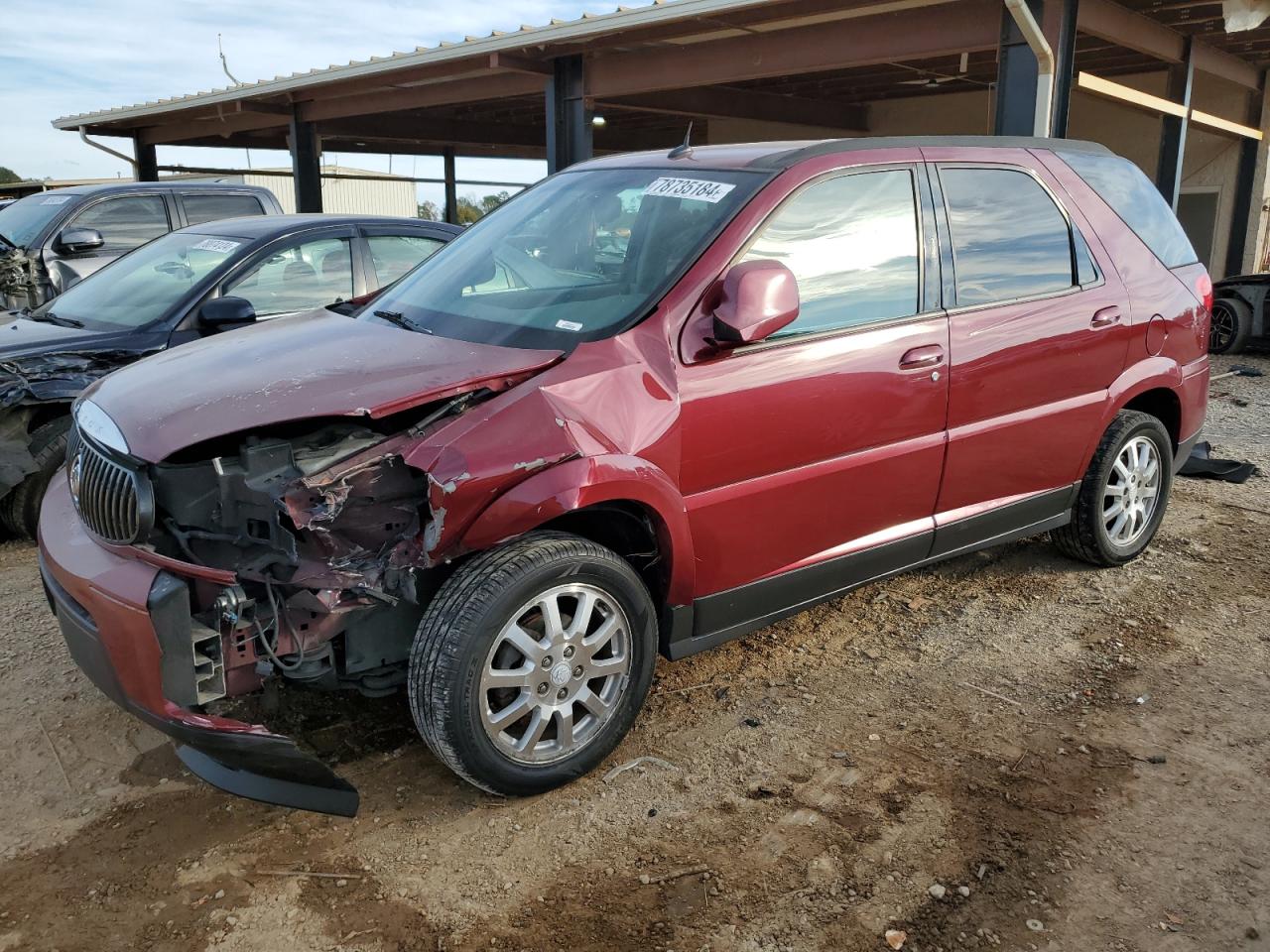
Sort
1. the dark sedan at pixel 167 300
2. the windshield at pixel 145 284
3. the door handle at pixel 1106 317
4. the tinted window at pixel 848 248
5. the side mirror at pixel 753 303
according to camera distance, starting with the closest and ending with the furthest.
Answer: the side mirror at pixel 753 303 → the tinted window at pixel 848 248 → the door handle at pixel 1106 317 → the dark sedan at pixel 167 300 → the windshield at pixel 145 284

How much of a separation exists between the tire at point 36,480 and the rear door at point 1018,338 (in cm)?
418

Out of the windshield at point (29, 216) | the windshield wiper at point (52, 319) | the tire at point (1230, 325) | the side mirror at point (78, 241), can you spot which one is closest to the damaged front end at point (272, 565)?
the windshield wiper at point (52, 319)

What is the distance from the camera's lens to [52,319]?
5711 millimetres

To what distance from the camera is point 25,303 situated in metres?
7.98

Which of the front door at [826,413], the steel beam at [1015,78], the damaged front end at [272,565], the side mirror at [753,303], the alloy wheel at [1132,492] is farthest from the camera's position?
the steel beam at [1015,78]

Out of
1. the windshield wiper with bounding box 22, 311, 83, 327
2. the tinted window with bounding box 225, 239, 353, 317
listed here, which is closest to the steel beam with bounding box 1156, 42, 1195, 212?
the tinted window with bounding box 225, 239, 353, 317

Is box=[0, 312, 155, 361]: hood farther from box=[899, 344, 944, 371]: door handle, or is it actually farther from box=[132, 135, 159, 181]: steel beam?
box=[132, 135, 159, 181]: steel beam

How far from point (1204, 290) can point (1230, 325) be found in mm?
7521

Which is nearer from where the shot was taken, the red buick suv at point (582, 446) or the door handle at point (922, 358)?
the red buick suv at point (582, 446)

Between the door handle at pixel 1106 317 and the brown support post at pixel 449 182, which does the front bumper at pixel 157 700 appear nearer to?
the door handle at pixel 1106 317

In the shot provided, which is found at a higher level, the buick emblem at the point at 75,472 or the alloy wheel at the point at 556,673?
the buick emblem at the point at 75,472

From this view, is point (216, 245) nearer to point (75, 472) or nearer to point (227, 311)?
point (227, 311)

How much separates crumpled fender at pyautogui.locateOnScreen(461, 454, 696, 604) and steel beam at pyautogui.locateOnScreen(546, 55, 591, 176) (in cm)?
929

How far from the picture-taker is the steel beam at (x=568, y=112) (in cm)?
1160
